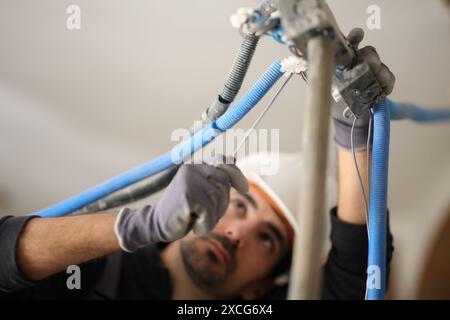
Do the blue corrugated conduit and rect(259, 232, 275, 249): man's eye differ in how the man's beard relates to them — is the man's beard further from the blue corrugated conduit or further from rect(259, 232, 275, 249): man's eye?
the blue corrugated conduit

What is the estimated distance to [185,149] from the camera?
0.65 m

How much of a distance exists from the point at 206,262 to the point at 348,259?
0.36 meters

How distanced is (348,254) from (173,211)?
0.45m

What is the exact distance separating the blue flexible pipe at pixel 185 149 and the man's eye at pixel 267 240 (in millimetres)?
446

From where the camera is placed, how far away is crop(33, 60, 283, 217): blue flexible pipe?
57 cm

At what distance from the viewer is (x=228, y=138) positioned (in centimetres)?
102

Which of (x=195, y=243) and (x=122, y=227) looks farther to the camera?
(x=195, y=243)

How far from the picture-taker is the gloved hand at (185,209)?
0.53 meters

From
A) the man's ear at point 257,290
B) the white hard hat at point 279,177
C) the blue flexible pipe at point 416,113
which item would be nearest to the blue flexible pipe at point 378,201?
the blue flexible pipe at point 416,113

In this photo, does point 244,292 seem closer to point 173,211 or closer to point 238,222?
point 238,222

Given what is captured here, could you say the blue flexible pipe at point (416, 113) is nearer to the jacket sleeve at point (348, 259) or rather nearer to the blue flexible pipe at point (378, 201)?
the blue flexible pipe at point (378, 201)

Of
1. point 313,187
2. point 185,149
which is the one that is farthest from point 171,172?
point 313,187

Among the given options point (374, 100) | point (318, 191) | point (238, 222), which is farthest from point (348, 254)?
point (318, 191)

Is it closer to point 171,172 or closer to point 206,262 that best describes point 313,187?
point 171,172
